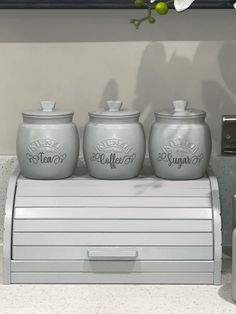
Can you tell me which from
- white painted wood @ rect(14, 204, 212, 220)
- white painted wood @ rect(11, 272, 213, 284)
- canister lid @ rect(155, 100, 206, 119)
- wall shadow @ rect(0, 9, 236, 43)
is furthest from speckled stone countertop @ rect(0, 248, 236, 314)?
wall shadow @ rect(0, 9, 236, 43)

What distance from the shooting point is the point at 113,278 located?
1.13m

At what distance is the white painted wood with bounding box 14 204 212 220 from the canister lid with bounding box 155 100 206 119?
16cm

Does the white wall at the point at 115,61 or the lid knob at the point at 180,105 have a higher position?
the white wall at the point at 115,61

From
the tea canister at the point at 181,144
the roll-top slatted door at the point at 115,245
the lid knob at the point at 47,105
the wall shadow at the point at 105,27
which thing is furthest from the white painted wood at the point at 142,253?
the wall shadow at the point at 105,27

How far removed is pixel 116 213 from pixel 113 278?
106 mm

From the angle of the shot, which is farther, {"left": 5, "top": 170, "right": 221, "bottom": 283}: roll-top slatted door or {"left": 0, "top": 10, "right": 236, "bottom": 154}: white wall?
{"left": 0, "top": 10, "right": 236, "bottom": 154}: white wall

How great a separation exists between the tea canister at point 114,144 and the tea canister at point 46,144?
0.04m

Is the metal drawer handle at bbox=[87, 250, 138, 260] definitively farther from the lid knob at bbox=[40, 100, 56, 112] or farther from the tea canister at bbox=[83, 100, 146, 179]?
the lid knob at bbox=[40, 100, 56, 112]

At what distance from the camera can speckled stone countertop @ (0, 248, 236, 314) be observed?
1.03 metres

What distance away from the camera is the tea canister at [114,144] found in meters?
1.18

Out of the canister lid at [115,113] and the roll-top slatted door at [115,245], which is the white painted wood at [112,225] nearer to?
the roll-top slatted door at [115,245]

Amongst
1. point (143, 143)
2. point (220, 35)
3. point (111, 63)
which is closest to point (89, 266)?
point (143, 143)
